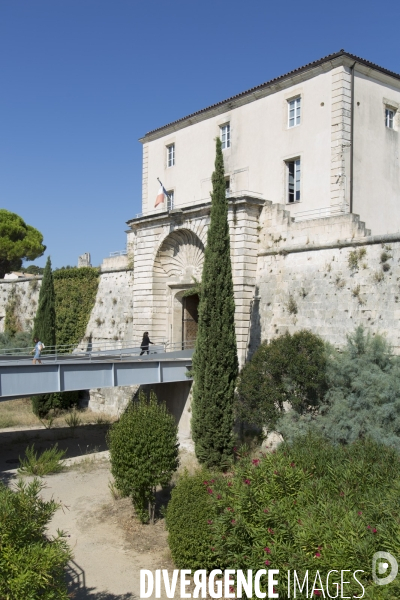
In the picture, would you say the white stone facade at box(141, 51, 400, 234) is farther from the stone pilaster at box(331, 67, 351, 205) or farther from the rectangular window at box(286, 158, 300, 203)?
the rectangular window at box(286, 158, 300, 203)

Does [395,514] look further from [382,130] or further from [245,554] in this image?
[382,130]

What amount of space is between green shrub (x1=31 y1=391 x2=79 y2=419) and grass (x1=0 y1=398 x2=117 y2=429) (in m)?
0.30

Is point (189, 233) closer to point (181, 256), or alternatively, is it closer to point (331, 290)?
point (181, 256)

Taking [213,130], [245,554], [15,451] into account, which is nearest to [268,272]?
[213,130]

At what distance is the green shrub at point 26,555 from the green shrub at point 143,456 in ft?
18.3

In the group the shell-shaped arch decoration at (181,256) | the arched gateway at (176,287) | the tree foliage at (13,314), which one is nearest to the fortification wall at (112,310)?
Answer: the arched gateway at (176,287)

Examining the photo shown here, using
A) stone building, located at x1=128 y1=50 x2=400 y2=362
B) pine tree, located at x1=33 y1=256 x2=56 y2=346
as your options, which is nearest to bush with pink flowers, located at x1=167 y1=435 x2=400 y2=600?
stone building, located at x1=128 y1=50 x2=400 y2=362

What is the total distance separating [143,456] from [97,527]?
1.79 m

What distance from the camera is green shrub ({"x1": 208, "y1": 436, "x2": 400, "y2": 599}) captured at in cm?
623

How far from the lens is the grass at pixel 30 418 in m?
21.2

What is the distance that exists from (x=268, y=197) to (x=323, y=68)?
454 centimetres

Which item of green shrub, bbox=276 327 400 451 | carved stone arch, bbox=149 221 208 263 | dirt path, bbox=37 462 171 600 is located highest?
carved stone arch, bbox=149 221 208 263

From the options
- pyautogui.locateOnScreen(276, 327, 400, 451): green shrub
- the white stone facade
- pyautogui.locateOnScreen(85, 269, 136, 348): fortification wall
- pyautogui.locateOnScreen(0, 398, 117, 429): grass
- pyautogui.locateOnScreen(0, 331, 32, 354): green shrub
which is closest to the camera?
pyautogui.locateOnScreen(276, 327, 400, 451): green shrub

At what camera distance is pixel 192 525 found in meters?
9.48
